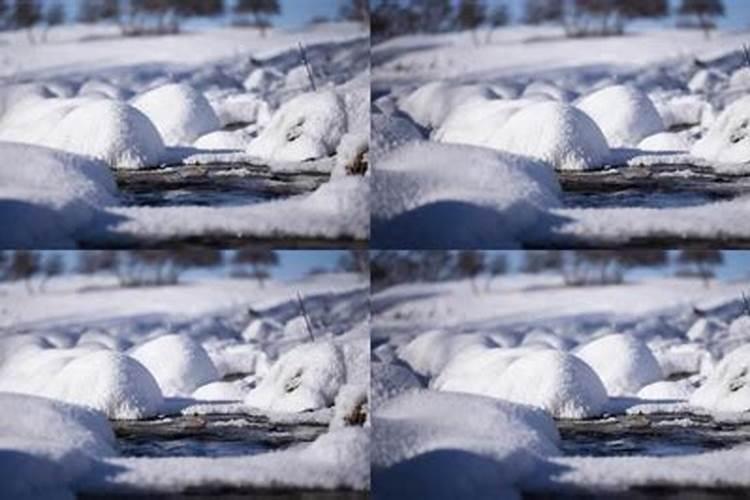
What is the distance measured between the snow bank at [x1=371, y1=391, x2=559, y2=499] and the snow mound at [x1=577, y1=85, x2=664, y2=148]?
2.98 ft

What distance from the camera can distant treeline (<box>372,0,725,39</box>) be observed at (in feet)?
16.9

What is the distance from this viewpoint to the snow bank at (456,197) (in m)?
5.09

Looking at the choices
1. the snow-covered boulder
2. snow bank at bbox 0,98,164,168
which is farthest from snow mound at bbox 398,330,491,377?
snow bank at bbox 0,98,164,168

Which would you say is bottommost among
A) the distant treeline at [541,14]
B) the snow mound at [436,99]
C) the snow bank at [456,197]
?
the snow bank at [456,197]

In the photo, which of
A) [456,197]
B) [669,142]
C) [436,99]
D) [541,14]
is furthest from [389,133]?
[669,142]

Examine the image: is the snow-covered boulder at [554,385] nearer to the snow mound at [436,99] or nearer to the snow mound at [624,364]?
the snow mound at [624,364]

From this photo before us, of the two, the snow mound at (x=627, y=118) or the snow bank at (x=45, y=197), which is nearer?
the snow bank at (x=45, y=197)

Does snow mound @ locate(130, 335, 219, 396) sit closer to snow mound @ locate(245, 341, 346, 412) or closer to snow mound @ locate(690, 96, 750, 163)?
snow mound @ locate(245, 341, 346, 412)

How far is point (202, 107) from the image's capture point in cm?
521

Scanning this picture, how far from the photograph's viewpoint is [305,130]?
5191 mm

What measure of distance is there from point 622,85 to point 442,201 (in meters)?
0.70

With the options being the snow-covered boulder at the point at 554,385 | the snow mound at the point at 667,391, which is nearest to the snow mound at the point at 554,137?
the snow-covered boulder at the point at 554,385

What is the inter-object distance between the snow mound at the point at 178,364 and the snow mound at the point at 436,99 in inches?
39.4

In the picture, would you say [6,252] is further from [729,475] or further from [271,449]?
[729,475]
